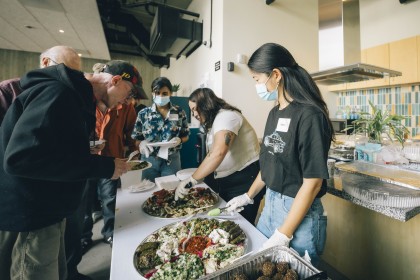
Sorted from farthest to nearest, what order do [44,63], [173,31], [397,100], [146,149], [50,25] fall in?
[397,100] < [50,25] < [173,31] < [146,149] < [44,63]

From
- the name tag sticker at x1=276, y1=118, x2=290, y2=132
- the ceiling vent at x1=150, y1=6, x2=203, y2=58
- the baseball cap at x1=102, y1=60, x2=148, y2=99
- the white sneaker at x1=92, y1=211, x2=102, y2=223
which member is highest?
the ceiling vent at x1=150, y1=6, x2=203, y2=58

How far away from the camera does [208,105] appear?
1707 millimetres

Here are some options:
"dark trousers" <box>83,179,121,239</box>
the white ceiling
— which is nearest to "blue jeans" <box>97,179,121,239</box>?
"dark trousers" <box>83,179,121,239</box>

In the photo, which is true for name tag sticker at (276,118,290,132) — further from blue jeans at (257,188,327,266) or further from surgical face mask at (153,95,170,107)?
surgical face mask at (153,95,170,107)

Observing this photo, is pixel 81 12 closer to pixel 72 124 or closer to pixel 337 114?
pixel 72 124

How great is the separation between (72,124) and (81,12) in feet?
11.1

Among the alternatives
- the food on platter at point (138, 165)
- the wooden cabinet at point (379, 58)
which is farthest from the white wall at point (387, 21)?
the food on platter at point (138, 165)

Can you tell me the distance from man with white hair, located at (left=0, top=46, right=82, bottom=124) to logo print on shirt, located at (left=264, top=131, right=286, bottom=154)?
1331mm

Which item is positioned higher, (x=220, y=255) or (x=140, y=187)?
(x=140, y=187)

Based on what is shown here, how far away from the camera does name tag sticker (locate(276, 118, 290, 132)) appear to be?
3.10ft

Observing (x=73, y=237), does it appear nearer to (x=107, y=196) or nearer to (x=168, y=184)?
(x=107, y=196)

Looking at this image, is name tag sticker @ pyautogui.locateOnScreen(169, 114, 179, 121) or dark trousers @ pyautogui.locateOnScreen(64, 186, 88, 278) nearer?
dark trousers @ pyautogui.locateOnScreen(64, 186, 88, 278)

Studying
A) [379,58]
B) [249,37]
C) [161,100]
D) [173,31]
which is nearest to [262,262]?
[161,100]

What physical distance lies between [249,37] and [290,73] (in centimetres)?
241
